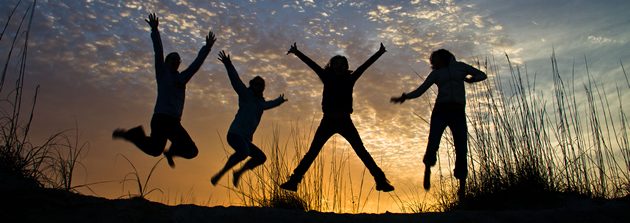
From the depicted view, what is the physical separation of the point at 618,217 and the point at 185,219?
90.8 inches

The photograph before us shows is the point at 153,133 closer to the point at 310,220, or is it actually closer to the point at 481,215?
the point at 310,220

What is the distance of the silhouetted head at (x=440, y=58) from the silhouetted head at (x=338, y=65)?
2.58 feet

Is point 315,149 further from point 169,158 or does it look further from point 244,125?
point 169,158

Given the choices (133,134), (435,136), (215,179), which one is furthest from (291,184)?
(133,134)

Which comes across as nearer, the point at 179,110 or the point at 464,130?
the point at 464,130

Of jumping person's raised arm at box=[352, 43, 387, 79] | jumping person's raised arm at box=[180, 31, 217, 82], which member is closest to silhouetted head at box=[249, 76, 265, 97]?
jumping person's raised arm at box=[180, 31, 217, 82]

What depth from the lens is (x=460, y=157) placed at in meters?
2.63

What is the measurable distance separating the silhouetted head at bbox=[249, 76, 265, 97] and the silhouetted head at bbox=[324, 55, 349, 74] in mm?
786

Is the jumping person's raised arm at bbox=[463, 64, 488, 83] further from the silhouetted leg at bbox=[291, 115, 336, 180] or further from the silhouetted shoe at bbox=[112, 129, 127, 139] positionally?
the silhouetted shoe at bbox=[112, 129, 127, 139]

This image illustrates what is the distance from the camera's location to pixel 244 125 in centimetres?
339

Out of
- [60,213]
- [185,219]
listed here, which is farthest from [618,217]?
[60,213]

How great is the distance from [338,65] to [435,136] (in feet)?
3.58

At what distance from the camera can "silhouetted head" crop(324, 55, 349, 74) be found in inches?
125

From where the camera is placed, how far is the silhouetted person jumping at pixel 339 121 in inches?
114
